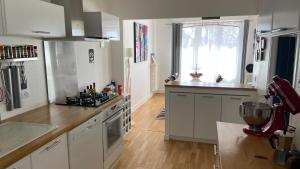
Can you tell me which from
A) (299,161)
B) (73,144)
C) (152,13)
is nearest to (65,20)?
(73,144)

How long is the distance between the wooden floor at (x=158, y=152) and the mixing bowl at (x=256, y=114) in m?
1.54

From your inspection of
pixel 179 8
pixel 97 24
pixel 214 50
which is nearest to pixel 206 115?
pixel 179 8

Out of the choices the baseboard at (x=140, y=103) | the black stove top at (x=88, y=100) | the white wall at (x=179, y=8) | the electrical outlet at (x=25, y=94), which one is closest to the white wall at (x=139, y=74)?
the baseboard at (x=140, y=103)

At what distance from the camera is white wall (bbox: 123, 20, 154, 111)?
511cm

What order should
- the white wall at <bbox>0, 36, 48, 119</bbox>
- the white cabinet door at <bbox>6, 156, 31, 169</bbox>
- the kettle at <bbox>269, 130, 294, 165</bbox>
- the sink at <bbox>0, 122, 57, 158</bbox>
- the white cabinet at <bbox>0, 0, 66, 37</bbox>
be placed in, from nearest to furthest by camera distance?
the kettle at <bbox>269, 130, 294, 165</bbox>
the white cabinet door at <bbox>6, 156, 31, 169</bbox>
the sink at <bbox>0, 122, 57, 158</bbox>
the white cabinet at <bbox>0, 0, 66, 37</bbox>
the white wall at <bbox>0, 36, 48, 119</bbox>

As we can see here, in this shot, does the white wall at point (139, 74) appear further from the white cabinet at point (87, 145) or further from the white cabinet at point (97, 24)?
the white cabinet at point (87, 145)

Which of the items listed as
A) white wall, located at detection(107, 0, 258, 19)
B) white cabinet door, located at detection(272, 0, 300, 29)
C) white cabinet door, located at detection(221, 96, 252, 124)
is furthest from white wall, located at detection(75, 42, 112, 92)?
white cabinet door, located at detection(272, 0, 300, 29)

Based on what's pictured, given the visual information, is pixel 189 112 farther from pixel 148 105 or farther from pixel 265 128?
pixel 148 105

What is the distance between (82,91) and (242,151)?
95.8 inches

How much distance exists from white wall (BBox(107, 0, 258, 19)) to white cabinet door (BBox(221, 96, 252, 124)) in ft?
4.38

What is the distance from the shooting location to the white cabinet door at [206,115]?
11.6 feet

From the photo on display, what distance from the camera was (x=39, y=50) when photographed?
8.66 ft

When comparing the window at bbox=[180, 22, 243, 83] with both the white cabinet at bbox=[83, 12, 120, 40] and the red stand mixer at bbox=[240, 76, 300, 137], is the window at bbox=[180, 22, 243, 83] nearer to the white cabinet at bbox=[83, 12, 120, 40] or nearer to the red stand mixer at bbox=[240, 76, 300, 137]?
the white cabinet at bbox=[83, 12, 120, 40]

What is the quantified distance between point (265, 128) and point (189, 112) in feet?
6.31
